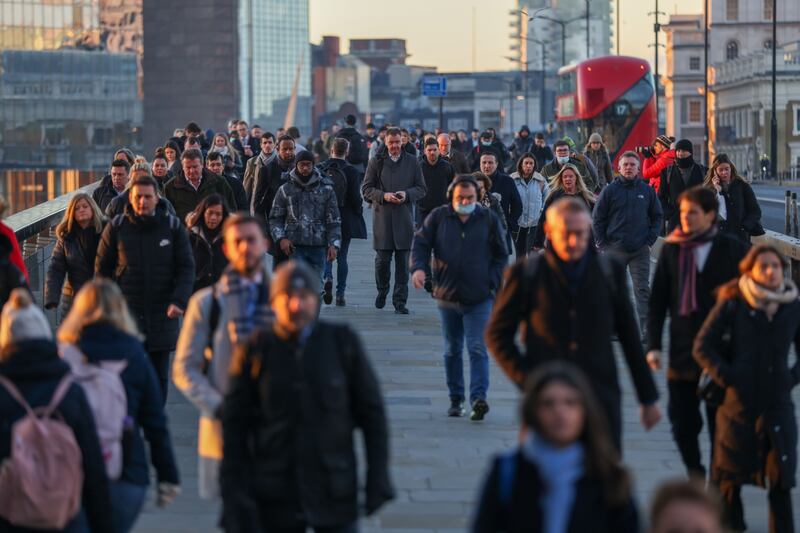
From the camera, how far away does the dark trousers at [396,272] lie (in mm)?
17281

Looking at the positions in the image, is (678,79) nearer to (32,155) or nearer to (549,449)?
(32,155)

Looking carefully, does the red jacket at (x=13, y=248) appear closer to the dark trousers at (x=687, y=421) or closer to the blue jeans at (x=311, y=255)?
the dark trousers at (x=687, y=421)

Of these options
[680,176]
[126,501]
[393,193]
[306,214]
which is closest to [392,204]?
[393,193]

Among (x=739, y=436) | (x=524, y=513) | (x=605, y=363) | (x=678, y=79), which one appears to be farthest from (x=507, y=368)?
(x=678, y=79)

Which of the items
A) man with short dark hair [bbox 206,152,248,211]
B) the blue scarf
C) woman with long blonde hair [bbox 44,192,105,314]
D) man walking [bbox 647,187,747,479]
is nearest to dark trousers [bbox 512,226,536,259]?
man with short dark hair [bbox 206,152,248,211]

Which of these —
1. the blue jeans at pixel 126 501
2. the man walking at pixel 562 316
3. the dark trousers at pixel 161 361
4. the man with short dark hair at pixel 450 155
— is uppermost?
the man with short dark hair at pixel 450 155

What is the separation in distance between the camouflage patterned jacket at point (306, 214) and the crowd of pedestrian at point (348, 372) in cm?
349

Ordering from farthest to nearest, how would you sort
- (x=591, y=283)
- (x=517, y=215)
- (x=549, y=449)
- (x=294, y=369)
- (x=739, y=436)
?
(x=517, y=215) < (x=739, y=436) < (x=591, y=283) < (x=294, y=369) < (x=549, y=449)

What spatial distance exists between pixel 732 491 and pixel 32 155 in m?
114

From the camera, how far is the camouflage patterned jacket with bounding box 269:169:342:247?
15031 millimetres

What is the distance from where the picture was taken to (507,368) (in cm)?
717

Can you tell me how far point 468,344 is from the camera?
1141 cm

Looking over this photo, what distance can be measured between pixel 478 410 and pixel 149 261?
94.9 inches

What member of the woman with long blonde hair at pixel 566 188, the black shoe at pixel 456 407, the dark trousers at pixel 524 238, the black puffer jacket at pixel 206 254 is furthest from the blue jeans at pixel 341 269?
the black shoe at pixel 456 407
